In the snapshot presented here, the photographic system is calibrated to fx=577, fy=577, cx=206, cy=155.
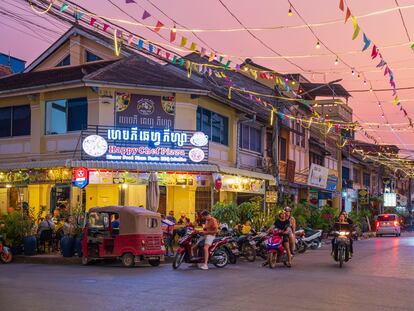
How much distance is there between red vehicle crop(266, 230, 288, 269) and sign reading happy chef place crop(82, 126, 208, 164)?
8124 millimetres

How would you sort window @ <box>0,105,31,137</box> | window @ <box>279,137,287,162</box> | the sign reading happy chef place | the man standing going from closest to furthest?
the man standing
the sign reading happy chef place
window @ <box>0,105,31,137</box>
window @ <box>279,137,287,162</box>

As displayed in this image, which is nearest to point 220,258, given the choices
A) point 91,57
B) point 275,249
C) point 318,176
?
point 275,249

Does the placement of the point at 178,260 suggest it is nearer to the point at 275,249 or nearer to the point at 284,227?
the point at 275,249

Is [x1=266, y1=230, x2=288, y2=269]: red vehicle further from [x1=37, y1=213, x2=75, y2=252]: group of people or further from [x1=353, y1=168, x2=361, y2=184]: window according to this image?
[x1=353, y1=168, x2=361, y2=184]: window

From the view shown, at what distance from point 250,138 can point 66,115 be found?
10.3m

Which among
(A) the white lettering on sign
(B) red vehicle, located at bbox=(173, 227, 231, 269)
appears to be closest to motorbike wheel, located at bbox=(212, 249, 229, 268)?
(B) red vehicle, located at bbox=(173, 227, 231, 269)

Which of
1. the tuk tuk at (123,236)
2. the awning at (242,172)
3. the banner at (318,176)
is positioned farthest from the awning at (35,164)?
the banner at (318,176)

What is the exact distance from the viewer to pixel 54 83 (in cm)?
2409

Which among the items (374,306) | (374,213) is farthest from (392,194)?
(374,306)

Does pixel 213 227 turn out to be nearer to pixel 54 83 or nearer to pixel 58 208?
pixel 58 208

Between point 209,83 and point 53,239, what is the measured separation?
540 inches

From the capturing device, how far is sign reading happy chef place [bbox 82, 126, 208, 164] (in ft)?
76.0

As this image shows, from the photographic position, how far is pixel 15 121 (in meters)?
26.4

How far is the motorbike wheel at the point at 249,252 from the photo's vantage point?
19000 millimetres
